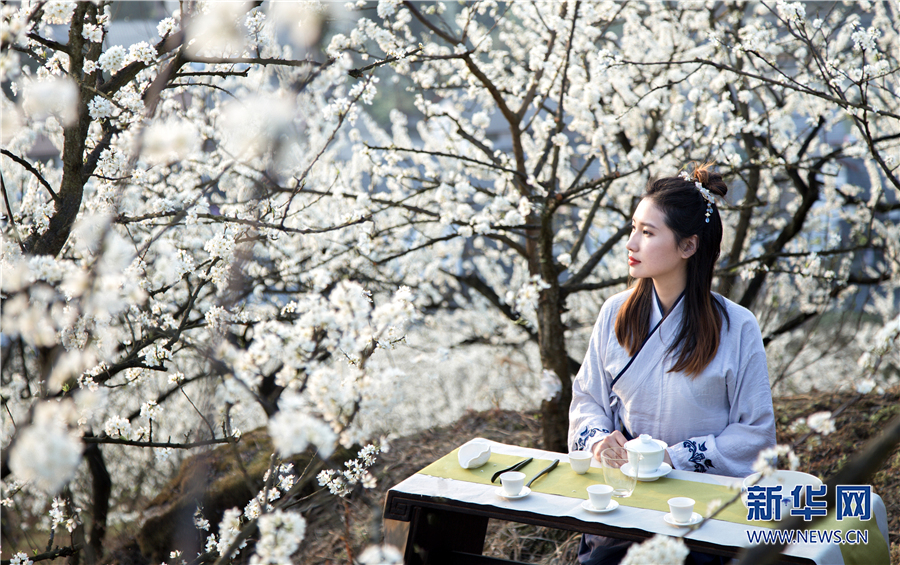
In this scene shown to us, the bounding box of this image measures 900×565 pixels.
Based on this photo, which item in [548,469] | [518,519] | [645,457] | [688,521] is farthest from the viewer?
[548,469]

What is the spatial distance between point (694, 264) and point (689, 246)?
64 millimetres

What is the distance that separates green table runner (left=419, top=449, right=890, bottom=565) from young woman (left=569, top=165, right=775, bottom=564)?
210 millimetres

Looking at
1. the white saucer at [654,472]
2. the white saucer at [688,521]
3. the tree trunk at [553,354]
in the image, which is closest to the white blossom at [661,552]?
the white saucer at [688,521]

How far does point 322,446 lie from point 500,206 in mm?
2287

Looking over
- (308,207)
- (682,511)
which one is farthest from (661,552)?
(308,207)

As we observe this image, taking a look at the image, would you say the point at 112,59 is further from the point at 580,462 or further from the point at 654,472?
the point at 654,472

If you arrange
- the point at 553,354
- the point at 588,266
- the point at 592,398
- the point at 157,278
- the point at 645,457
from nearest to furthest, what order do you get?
the point at 645,457 → the point at 157,278 → the point at 592,398 → the point at 553,354 → the point at 588,266

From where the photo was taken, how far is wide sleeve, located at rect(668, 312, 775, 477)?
6.57 ft

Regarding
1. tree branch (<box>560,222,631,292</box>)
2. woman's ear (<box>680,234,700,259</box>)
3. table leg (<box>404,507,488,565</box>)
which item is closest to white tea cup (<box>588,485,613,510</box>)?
table leg (<box>404,507,488,565</box>)

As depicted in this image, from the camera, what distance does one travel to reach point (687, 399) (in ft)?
6.98

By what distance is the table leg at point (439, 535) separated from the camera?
74.3 inches

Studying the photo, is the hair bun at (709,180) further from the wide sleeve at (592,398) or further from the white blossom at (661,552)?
the white blossom at (661,552)

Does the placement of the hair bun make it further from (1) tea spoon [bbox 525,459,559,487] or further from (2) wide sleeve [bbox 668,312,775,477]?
(1) tea spoon [bbox 525,459,559,487]

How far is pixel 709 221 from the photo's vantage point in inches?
87.4
